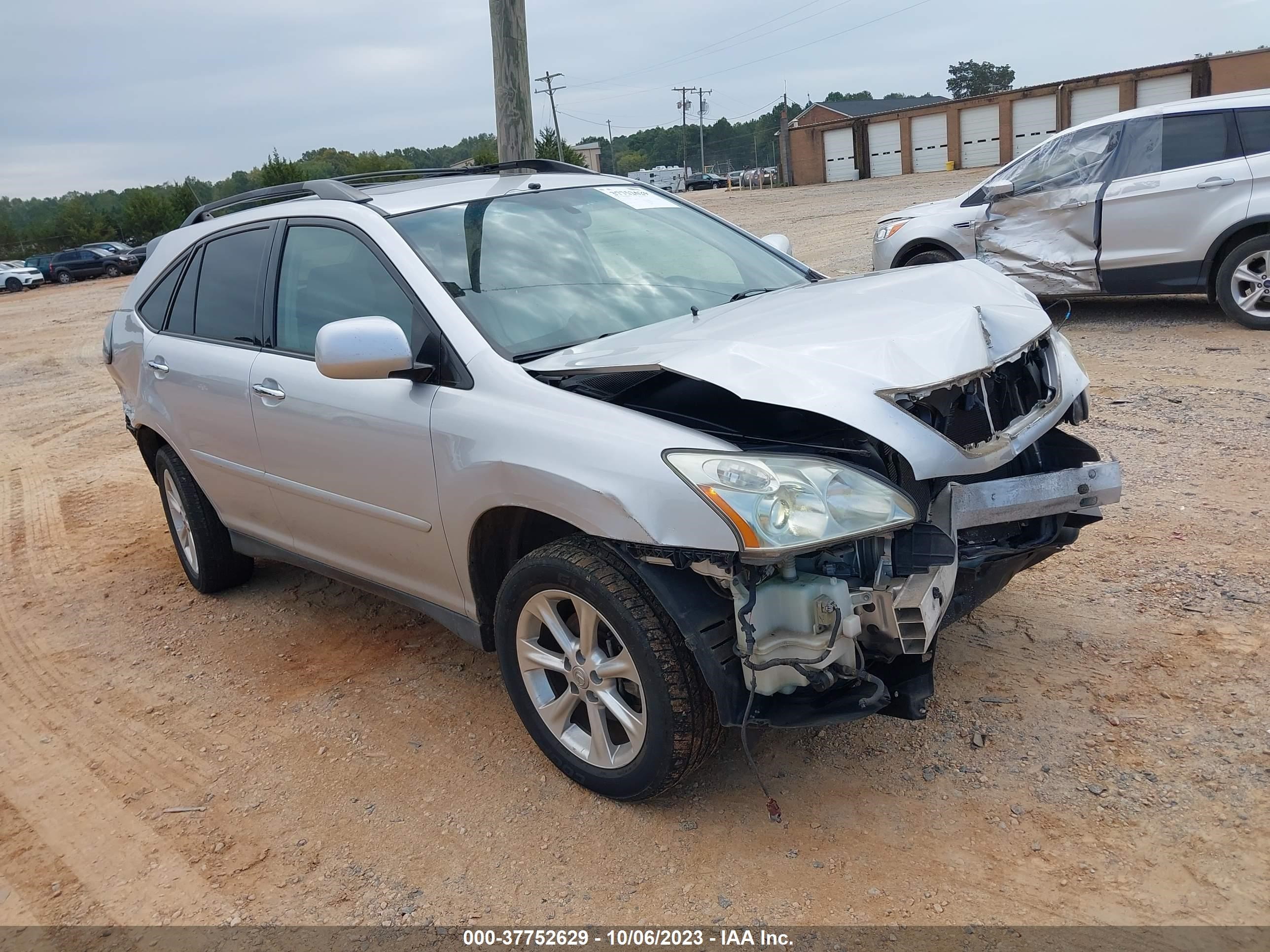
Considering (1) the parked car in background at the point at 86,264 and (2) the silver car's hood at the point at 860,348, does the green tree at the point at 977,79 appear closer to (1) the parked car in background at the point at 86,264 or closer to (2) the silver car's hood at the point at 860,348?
(1) the parked car in background at the point at 86,264

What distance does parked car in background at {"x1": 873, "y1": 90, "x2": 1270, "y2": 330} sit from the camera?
26.1 ft

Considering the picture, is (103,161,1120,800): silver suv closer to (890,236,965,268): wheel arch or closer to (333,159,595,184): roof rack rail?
(333,159,595,184): roof rack rail

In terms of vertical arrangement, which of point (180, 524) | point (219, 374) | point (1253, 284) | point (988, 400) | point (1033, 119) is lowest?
point (180, 524)

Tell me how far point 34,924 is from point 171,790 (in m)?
0.65

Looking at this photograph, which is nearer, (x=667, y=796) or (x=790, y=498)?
(x=790, y=498)

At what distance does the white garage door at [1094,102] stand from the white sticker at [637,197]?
137 feet

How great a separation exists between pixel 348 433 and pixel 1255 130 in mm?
7764

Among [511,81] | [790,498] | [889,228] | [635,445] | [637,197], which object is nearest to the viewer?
[790,498]

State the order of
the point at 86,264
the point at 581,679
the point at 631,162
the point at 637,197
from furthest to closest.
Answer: the point at 631,162 < the point at 86,264 < the point at 637,197 < the point at 581,679

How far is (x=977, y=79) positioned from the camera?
93062mm

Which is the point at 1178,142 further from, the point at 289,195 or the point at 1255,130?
the point at 289,195

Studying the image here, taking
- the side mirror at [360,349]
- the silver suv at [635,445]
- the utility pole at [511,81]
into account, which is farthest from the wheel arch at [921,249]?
the side mirror at [360,349]

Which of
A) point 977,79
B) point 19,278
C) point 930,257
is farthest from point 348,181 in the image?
point 977,79

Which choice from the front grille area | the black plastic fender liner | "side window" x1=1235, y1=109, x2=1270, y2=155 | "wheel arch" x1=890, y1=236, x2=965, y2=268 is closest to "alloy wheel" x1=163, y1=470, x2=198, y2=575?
the black plastic fender liner
